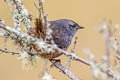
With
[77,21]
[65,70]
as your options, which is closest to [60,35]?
[65,70]

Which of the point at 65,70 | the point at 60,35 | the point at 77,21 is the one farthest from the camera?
the point at 77,21

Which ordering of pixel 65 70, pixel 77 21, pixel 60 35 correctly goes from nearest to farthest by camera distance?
pixel 65 70
pixel 60 35
pixel 77 21

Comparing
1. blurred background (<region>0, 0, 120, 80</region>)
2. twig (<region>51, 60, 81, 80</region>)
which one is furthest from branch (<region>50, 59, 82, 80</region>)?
blurred background (<region>0, 0, 120, 80</region>)

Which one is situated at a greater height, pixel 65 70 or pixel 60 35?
pixel 60 35

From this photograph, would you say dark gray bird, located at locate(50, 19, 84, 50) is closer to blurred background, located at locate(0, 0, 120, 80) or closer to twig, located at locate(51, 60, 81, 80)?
twig, located at locate(51, 60, 81, 80)

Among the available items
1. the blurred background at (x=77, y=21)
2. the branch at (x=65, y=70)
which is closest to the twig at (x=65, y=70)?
the branch at (x=65, y=70)

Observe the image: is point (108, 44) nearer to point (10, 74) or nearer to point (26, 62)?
point (26, 62)

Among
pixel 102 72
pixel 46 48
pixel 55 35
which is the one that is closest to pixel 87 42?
pixel 55 35

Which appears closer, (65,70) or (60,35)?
(65,70)

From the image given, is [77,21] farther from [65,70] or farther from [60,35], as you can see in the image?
[65,70]
